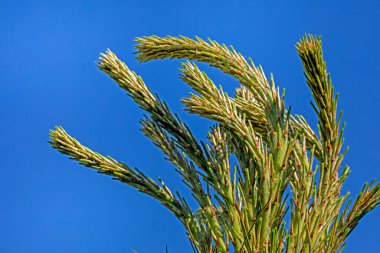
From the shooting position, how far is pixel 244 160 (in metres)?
3.12

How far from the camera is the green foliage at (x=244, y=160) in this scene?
2906 mm

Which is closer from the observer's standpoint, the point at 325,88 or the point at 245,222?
the point at 245,222

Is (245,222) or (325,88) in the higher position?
(325,88)

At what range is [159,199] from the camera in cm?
319

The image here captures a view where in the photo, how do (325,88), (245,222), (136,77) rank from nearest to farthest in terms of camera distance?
(245,222), (325,88), (136,77)

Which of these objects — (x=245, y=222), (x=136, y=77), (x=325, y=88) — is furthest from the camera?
(x=136, y=77)

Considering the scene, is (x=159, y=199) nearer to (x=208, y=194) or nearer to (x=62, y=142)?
(x=208, y=194)

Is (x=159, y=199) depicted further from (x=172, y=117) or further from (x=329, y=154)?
(x=329, y=154)

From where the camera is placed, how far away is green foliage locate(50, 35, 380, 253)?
291 cm

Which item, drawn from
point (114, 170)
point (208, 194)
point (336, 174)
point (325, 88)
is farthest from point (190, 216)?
point (325, 88)

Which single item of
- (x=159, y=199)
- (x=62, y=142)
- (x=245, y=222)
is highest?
(x=62, y=142)

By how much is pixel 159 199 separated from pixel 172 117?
1.48 ft

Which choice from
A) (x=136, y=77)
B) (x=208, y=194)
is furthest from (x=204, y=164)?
(x=136, y=77)

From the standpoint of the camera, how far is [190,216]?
309cm
